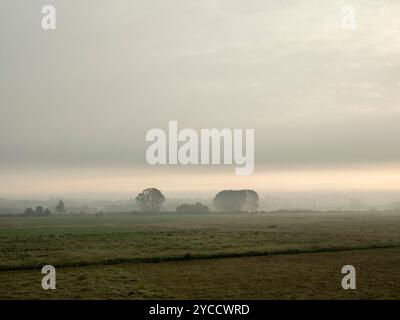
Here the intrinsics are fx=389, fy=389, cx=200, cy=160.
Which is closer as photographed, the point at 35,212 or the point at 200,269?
the point at 200,269

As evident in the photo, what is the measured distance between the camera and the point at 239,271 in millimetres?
30891

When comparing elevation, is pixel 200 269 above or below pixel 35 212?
above

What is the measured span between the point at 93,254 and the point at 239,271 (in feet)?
53.8

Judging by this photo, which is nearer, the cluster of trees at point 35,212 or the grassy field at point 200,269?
the grassy field at point 200,269

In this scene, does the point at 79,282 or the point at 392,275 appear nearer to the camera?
the point at 79,282

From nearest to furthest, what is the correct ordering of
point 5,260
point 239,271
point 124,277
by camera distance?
point 124,277
point 239,271
point 5,260

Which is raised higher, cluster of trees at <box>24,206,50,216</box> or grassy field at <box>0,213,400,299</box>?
grassy field at <box>0,213,400,299</box>

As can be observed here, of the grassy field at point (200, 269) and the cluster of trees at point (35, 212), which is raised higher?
the grassy field at point (200, 269)

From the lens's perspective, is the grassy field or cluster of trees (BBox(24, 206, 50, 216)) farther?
cluster of trees (BBox(24, 206, 50, 216))
